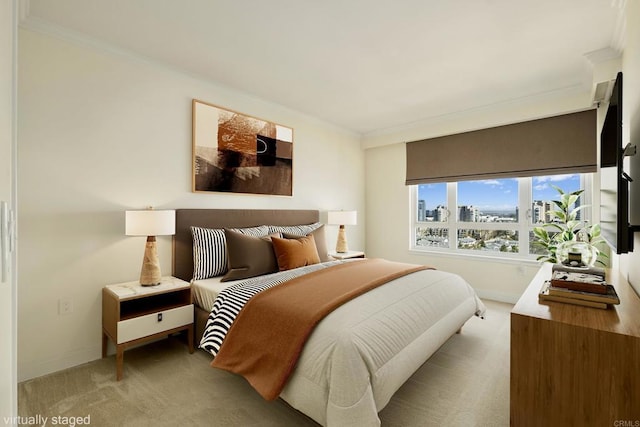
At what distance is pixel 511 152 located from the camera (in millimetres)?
3740

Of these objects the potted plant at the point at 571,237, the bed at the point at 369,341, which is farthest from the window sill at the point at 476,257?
the bed at the point at 369,341

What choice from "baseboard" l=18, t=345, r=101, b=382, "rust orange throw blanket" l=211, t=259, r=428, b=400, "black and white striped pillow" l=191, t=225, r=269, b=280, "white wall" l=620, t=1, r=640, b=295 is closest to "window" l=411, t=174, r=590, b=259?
"white wall" l=620, t=1, r=640, b=295

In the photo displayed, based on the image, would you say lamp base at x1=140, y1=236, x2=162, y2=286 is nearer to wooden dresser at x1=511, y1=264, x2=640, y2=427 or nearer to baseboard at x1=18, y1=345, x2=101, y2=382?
baseboard at x1=18, y1=345, x2=101, y2=382

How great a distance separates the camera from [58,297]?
2.24m

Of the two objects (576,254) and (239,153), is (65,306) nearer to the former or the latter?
(239,153)

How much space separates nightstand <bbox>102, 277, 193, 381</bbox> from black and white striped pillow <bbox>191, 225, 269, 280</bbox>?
0.76 ft

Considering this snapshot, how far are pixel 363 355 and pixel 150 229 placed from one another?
6.06 feet

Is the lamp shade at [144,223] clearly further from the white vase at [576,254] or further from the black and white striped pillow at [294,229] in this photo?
the white vase at [576,254]

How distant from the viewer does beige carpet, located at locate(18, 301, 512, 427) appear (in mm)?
1712

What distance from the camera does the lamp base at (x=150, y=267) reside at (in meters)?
2.41

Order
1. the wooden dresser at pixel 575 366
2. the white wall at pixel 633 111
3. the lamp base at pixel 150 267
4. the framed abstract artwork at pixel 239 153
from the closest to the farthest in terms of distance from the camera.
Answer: the wooden dresser at pixel 575 366, the white wall at pixel 633 111, the lamp base at pixel 150 267, the framed abstract artwork at pixel 239 153

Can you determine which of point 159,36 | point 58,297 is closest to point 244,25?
point 159,36

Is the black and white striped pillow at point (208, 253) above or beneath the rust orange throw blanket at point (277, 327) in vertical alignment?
above

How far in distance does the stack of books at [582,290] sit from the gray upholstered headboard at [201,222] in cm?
270
